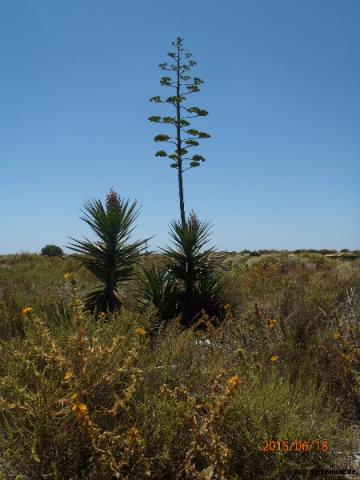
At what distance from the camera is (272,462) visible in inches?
105

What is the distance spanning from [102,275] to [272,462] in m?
5.12

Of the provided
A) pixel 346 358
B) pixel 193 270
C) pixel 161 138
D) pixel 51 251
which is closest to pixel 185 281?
pixel 193 270

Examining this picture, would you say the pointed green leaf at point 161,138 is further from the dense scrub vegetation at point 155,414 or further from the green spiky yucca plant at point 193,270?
the dense scrub vegetation at point 155,414

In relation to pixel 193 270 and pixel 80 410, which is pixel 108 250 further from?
pixel 80 410

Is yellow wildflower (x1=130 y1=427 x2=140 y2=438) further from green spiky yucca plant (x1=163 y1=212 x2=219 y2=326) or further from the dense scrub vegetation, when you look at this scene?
green spiky yucca plant (x1=163 y1=212 x2=219 y2=326)

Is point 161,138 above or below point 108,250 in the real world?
above

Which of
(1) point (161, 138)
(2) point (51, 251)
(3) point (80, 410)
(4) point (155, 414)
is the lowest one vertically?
(4) point (155, 414)

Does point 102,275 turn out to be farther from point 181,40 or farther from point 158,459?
point 181,40

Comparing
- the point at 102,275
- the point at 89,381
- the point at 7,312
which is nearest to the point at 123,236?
the point at 102,275
